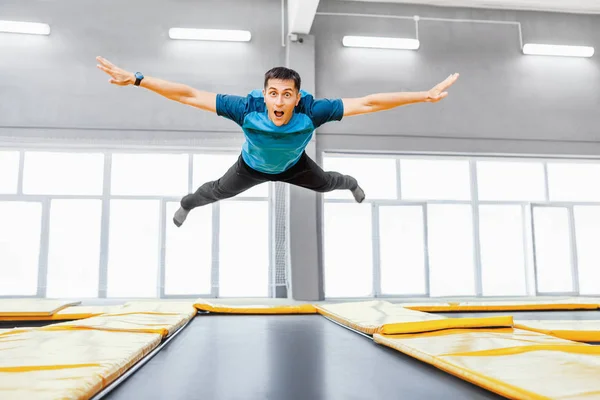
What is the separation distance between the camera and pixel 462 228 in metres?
7.51

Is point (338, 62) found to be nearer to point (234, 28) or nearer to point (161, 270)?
point (234, 28)

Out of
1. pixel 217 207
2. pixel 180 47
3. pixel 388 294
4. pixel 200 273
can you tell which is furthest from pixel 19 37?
pixel 388 294

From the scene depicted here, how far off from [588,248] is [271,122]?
23.1 feet

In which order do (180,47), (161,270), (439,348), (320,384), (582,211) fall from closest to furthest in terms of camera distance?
(320,384) < (439,348) < (161,270) < (180,47) < (582,211)

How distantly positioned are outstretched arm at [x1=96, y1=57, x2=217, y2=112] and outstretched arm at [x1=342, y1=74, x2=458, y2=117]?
2.97 feet

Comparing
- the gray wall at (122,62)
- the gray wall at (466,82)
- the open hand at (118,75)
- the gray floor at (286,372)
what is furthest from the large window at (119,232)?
the gray floor at (286,372)

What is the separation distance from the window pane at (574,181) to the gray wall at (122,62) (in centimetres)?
498

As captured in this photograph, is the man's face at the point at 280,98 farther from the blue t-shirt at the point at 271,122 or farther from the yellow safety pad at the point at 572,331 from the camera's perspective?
the yellow safety pad at the point at 572,331

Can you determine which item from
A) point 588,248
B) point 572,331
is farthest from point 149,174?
point 588,248

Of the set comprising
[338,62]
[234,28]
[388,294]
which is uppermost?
[234,28]

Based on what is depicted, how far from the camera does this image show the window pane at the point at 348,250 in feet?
23.0

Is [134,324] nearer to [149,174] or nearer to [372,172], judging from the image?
[149,174]

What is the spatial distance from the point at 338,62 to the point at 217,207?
115 inches

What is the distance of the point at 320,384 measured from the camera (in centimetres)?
140
